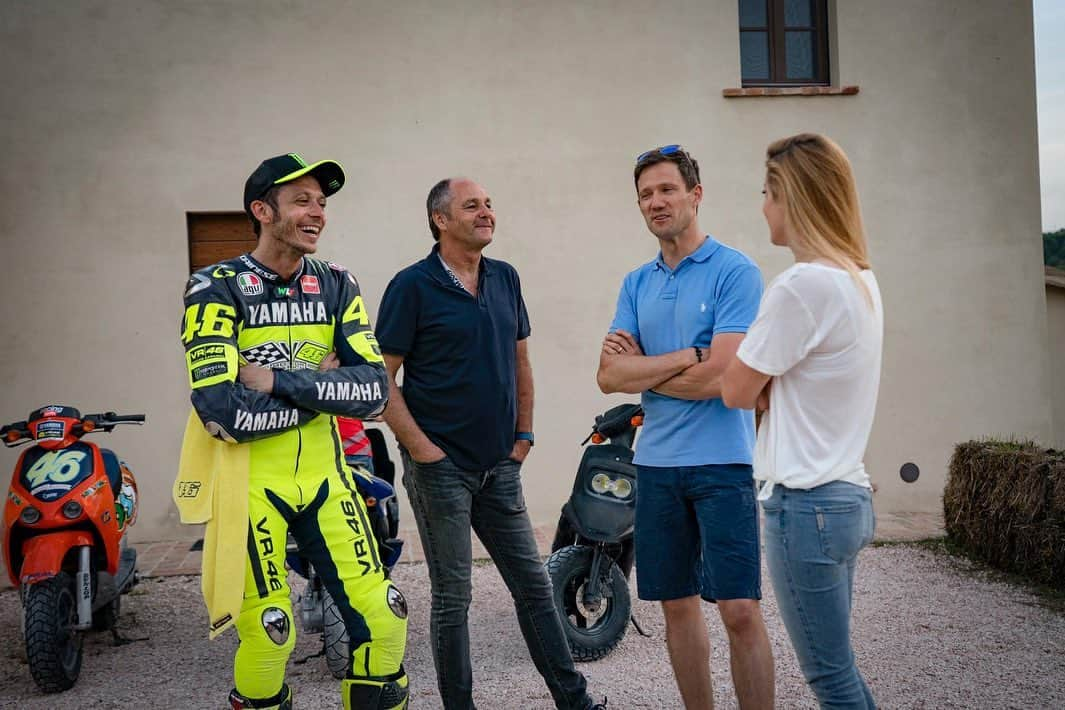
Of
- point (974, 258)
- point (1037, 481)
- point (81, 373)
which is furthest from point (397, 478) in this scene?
point (974, 258)

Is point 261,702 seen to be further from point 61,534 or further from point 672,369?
point 61,534

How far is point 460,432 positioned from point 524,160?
14.9ft

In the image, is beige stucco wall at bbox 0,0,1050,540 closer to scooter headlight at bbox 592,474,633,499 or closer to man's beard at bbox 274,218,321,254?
scooter headlight at bbox 592,474,633,499

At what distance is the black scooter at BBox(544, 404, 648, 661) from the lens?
4.62 metres

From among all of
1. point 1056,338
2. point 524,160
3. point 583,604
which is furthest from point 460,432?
point 1056,338

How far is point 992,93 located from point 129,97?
6724 mm

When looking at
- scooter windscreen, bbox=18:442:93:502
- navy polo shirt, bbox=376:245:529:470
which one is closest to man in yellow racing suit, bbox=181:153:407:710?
navy polo shirt, bbox=376:245:529:470

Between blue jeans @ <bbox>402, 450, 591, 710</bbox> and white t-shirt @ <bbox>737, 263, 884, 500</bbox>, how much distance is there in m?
1.42

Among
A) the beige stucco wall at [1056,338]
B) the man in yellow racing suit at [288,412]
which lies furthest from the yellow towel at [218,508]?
the beige stucco wall at [1056,338]

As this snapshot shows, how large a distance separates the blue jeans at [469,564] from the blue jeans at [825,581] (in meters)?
1.39

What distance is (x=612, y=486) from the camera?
185 inches

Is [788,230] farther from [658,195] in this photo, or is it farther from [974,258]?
[974,258]

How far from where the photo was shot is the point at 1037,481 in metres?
5.66

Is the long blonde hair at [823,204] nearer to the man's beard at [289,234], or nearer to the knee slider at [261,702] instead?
the man's beard at [289,234]
